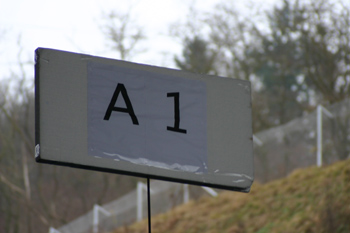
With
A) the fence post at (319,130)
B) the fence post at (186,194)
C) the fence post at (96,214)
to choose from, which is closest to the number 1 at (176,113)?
the fence post at (319,130)

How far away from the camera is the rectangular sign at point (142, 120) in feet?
12.9

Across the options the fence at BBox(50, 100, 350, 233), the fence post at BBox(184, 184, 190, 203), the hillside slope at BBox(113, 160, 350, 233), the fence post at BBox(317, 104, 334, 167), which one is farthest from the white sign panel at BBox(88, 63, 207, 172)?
the fence post at BBox(184, 184, 190, 203)

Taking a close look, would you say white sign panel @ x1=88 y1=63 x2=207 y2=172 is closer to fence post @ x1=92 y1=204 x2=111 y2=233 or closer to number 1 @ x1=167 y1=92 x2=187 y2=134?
number 1 @ x1=167 y1=92 x2=187 y2=134

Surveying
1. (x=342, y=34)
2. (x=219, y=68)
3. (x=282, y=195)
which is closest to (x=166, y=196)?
(x=282, y=195)

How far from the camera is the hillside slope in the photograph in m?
12.8

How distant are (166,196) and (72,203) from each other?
2509 cm

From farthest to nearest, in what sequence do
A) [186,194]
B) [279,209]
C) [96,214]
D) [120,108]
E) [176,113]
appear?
1. [96,214]
2. [186,194]
3. [279,209]
4. [176,113]
5. [120,108]

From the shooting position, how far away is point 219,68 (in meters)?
32.2

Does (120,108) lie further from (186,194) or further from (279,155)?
(186,194)

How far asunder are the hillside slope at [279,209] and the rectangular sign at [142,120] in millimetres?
8119

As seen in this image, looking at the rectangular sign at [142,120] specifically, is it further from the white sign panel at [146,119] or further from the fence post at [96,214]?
the fence post at [96,214]

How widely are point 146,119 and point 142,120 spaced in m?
0.02

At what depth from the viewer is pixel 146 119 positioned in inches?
164

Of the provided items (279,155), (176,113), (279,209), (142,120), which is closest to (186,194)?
(279,155)
